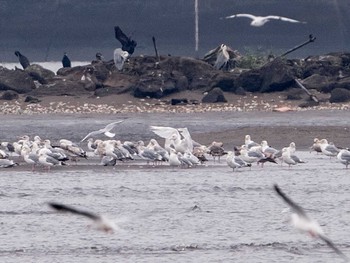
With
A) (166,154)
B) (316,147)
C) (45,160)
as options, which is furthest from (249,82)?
(45,160)

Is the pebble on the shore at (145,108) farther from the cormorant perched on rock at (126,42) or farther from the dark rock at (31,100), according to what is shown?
the cormorant perched on rock at (126,42)

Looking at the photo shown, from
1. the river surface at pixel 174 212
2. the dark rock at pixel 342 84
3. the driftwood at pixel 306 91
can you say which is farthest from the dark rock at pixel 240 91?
the river surface at pixel 174 212

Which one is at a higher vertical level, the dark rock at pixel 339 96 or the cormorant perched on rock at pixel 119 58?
the cormorant perched on rock at pixel 119 58

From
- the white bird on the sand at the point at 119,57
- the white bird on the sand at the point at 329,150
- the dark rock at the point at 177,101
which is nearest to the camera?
the white bird on the sand at the point at 329,150

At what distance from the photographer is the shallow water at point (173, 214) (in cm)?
1230

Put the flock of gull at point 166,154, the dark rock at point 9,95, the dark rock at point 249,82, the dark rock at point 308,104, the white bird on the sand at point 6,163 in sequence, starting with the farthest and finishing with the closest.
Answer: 1. the dark rock at point 9,95
2. the dark rock at point 249,82
3. the dark rock at point 308,104
4. the white bird on the sand at point 6,163
5. the flock of gull at point 166,154

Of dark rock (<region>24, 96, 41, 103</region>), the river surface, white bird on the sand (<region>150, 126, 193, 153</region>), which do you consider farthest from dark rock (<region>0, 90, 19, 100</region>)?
the river surface

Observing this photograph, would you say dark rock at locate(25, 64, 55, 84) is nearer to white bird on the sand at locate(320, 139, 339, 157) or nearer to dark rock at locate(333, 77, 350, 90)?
dark rock at locate(333, 77, 350, 90)

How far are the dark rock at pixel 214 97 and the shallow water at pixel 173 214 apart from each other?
8915mm

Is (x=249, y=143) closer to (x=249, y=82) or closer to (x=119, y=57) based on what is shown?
(x=249, y=82)

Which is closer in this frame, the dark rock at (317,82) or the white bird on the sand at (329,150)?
the white bird on the sand at (329,150)

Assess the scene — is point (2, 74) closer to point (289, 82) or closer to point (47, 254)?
point (289, 82)

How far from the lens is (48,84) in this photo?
31.0 metres

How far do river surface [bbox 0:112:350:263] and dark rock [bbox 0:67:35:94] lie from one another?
10.7 meters
